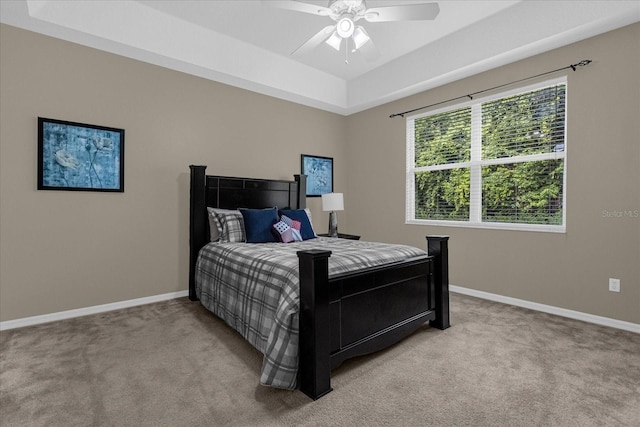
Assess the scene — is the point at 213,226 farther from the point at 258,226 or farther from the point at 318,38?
the point at 318,38

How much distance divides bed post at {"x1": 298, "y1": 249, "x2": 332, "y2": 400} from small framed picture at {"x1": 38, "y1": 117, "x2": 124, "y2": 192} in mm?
2508

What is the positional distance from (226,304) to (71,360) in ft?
3.52

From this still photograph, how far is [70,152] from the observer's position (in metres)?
3.03

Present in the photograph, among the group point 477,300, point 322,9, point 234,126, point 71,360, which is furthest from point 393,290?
point 234,126

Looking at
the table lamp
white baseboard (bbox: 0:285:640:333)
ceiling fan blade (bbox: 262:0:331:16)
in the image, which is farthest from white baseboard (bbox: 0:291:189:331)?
ceiling fan blade (bbox: 262:0:331:16)

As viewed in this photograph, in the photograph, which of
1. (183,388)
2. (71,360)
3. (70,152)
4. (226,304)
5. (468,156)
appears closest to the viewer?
(183,388)

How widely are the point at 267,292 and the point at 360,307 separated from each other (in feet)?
2.04

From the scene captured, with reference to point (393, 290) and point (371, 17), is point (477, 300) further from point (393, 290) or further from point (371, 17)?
point (371, 17)

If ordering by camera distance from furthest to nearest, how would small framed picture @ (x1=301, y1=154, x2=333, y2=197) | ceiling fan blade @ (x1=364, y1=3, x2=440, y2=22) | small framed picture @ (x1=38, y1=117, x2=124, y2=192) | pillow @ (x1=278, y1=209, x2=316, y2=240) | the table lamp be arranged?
small framed picture @ (x1=301, y1=154, x2=333, y2=197)
the table lamp
pillow @ (x1=278, y1=209, x2=316, y2=240)
small framed picture @ (x1=38, y1=117, x2=124, y2=192)
ceiling fan blade @ (x1=364, y1=3, x2=440, y2=22)

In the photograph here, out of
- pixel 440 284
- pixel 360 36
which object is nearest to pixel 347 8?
pixel 360 36

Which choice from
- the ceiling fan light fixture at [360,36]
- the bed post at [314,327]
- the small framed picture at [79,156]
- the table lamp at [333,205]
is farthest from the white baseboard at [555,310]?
the small framed picture at [79,156]

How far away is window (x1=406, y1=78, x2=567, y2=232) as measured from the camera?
3.25 meters

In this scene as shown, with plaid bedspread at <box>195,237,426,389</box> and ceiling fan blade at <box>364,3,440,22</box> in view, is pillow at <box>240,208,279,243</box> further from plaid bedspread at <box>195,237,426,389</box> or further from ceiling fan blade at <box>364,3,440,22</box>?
ceiling fan blade at <box>364,3,440,22</box>

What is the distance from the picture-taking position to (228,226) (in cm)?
349
